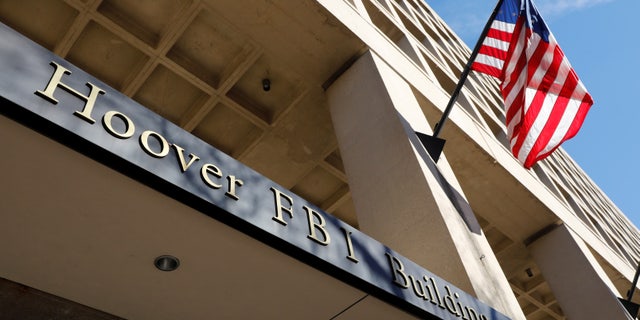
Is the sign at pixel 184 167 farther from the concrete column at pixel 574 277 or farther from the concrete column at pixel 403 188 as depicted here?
the concrete column at pixel 574 277

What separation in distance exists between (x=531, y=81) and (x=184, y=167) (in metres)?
6.29

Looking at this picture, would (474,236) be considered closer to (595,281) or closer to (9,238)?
(9,238)

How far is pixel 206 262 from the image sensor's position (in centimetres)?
344

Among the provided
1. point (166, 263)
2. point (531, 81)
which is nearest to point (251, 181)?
point (166, 263)

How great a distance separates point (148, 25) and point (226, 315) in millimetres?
6877

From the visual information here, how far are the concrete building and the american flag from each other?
129 cm

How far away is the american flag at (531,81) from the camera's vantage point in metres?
7.87

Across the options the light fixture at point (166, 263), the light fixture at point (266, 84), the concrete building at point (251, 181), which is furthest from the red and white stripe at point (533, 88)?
the light fixture at point (166, 263)

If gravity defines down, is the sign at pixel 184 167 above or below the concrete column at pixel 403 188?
below

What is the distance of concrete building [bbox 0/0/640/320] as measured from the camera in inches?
116

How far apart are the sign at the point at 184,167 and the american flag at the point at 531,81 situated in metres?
4.52

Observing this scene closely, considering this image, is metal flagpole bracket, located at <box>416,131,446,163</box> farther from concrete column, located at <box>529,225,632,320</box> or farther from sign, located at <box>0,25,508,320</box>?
concrete column, located at <box>529,225,632,320</box>

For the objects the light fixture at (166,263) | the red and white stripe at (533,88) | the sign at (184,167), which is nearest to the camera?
the sign at (184,167)

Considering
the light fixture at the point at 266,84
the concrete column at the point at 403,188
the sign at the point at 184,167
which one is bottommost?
the sign at the point at 184,167
